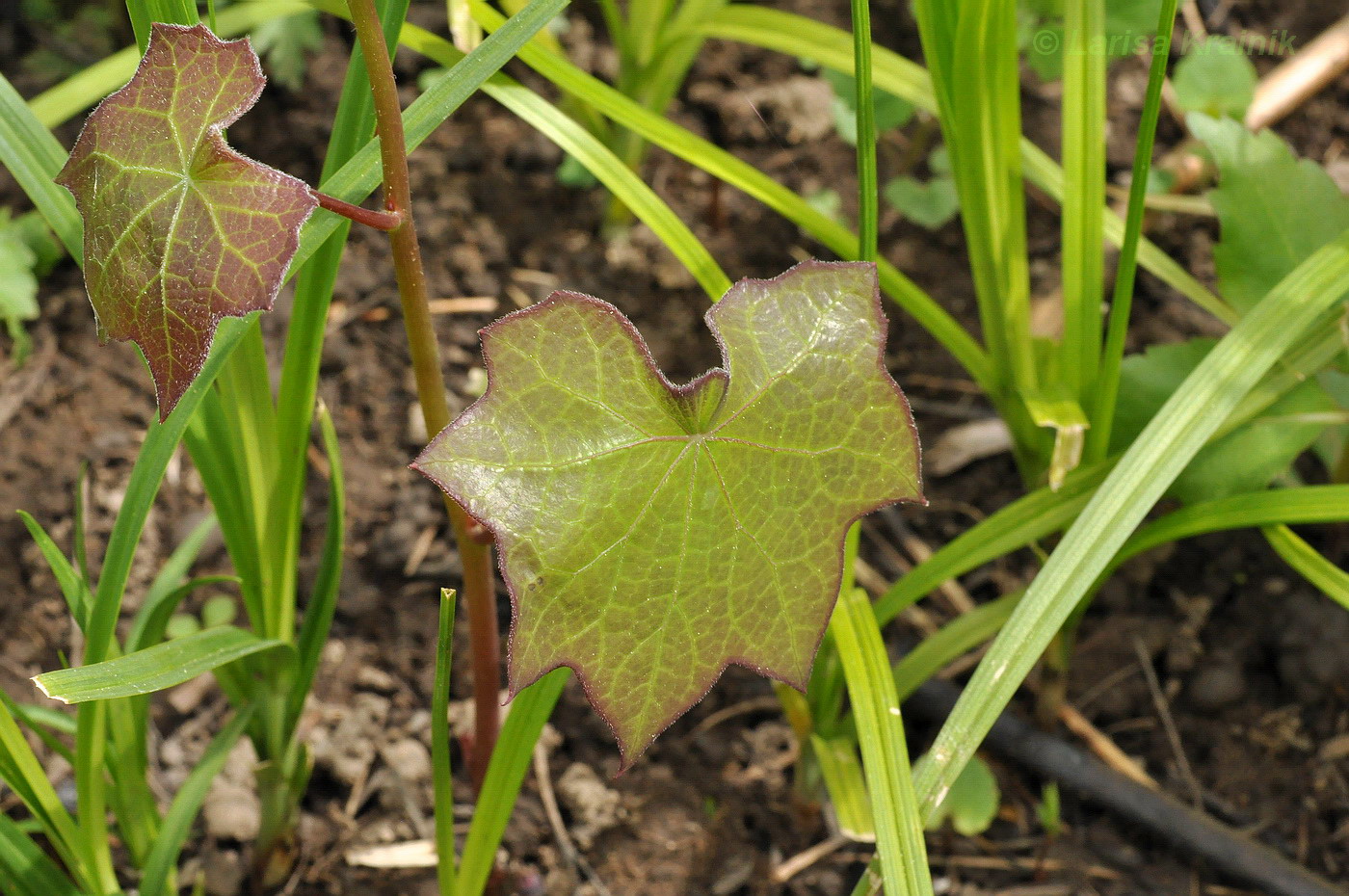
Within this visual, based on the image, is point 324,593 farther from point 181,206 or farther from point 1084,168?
point 1084,168

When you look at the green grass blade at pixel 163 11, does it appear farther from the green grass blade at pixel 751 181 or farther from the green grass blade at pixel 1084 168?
the green grass blade at pixel 1084 168

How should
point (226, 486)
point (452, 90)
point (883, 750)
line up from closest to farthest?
point (452, 90) → point (883, 750) → point (226, 486)

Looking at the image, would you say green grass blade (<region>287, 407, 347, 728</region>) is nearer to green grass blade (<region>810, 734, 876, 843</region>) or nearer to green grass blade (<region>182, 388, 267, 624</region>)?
green grass blade (<region>182, 388, 267, 624</region>)

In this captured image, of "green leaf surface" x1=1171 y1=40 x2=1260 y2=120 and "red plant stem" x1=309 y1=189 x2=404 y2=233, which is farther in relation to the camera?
"green leaf surface" x1=1171 y1=40 x2=1260 y2=120

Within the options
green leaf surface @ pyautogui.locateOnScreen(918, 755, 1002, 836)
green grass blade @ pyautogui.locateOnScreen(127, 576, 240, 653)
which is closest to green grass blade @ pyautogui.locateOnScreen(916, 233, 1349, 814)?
green leaf surface @ pyautogui.locateOnScreen(918, 755, 1002, 836)

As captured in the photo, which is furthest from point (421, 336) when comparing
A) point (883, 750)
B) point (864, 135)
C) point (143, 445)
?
point (883, 750)

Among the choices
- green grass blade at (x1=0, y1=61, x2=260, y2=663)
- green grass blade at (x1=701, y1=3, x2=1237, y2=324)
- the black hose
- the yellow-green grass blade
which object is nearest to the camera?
green grass blade at (x1=0, y1=61, x2=260, y2=663)
